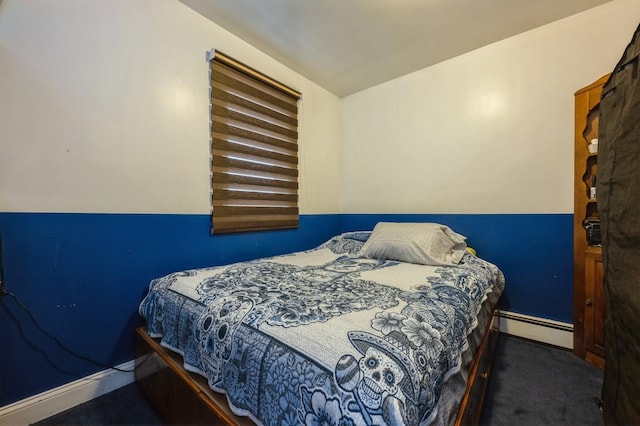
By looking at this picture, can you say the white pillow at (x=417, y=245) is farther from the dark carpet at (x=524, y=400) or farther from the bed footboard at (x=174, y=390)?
the bed footboard at (x=174, y=390)

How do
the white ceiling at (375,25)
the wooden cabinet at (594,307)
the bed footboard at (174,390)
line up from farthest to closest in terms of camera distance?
1. the white ceiling at (375,25)
2. the wooden cabinet at (594,307)
3. the bed footboard at (174,390)

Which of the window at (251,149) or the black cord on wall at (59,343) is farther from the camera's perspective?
the window at (251,149)

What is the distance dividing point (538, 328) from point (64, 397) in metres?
3.09

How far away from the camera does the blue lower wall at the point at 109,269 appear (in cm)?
128

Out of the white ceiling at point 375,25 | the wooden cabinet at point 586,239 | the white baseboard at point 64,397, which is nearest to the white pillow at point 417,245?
the wooden cabinet at point 586,239

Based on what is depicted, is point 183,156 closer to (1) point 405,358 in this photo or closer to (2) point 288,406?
(2) point 288,406

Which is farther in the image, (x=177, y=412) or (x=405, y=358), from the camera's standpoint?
(x=177, y=412)

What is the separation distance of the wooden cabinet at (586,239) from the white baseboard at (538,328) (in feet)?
0.20

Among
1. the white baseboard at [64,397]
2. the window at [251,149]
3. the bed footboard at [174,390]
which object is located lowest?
the white baseboard at [64,397]

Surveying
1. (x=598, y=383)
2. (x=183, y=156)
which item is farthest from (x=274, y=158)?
(x=598, y=383)

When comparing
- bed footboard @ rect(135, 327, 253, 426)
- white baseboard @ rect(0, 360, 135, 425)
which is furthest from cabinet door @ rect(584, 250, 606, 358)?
white baseboard @ rect(0, 360, 135, 425)

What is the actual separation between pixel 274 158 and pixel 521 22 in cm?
220

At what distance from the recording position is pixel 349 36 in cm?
215

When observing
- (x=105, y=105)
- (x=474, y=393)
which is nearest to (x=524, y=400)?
(x=474, y=393)
